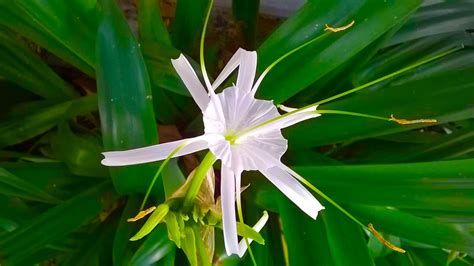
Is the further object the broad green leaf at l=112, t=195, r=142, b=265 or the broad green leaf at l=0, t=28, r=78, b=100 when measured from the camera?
the broad green leaf at l=0, t=28, r=78, b=100

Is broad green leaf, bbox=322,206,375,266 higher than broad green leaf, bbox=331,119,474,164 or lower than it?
lower

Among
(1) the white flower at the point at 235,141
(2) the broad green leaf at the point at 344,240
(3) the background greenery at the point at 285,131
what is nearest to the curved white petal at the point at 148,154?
(1) the white flower at the point at 235,141

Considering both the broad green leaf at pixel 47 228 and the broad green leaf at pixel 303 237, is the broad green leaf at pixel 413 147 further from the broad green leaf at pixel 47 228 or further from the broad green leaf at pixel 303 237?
the broad green leaf at pixel 47 228

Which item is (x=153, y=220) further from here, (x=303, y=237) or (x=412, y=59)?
(x=412, y=59)

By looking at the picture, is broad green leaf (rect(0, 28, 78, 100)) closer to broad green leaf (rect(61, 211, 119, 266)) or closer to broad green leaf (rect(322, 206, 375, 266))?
broad green leaf (rect(61, 211, 119, 266))

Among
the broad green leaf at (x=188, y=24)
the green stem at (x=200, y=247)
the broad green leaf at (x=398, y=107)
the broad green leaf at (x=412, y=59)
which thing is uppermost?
the broad green leaf at (x=188, y=24)

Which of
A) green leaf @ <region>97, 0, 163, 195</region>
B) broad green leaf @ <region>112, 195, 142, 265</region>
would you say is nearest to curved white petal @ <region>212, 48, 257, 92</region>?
green leaf @ <region>97, 0, 163, 195</region>

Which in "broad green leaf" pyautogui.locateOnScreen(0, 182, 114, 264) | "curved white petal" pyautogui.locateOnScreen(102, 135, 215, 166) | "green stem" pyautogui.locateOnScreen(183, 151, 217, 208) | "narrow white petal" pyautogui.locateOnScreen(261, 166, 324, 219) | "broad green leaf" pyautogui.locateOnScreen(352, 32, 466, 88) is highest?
"broad green leaf" pyautogui.locateOnScreen(352, 32, 466, 88)

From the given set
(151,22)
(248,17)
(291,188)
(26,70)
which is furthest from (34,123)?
(291,188)
